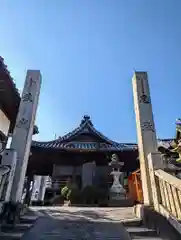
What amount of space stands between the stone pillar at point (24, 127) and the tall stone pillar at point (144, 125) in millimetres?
3286

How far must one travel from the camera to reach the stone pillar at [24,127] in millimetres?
5402

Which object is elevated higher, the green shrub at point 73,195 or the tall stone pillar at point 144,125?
the tall stone pillar at point 144,125

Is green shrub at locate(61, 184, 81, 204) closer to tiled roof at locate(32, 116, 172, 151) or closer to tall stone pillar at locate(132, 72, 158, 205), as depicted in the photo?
tiled roof at locate(32, 116, 172, 151)

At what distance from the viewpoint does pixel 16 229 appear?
4.40 metres

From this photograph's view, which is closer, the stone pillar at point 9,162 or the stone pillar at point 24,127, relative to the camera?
the stone pillar at point 9,162

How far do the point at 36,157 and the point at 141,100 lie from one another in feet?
38.3

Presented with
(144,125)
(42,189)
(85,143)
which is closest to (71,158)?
(85,143)

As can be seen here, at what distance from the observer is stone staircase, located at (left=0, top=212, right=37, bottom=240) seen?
3.85m

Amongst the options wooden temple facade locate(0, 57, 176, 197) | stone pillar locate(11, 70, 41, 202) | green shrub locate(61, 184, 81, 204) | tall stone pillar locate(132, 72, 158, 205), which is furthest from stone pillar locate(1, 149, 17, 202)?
wooden temple facade locate(0, 57, 176, 197)

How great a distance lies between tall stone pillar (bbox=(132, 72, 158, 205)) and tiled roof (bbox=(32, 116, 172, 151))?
8.73 m

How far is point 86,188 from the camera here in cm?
1257

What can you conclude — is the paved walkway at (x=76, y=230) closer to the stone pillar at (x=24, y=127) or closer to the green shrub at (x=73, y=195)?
Result: the stone pillar at (x=24, y=127)

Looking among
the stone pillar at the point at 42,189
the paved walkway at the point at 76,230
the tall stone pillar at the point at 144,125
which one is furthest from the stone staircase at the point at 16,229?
the stone pillar at the point at 42,189

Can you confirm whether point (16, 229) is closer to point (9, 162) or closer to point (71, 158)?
point (9, 162)
